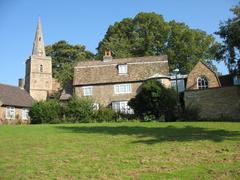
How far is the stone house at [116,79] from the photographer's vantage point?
5022cm

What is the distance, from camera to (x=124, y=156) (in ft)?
49.9

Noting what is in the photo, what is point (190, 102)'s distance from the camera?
137 feet

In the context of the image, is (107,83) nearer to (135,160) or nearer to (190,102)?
(190,102)

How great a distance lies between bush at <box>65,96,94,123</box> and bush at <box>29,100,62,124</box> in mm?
1073

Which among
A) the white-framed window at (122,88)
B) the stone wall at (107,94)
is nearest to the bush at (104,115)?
the stone wall at (107,94)

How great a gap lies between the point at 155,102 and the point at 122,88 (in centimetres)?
1350

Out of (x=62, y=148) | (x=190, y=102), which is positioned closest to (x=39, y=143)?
(x=62, y=148)

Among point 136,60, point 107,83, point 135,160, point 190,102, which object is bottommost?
point 135,160

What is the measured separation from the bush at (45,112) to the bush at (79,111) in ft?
3.52

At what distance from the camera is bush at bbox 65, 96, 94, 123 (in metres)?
38.3

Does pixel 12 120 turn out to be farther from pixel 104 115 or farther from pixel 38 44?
pixel 38 44

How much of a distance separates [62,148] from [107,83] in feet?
109

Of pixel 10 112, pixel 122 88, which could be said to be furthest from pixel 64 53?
pixel 122 88

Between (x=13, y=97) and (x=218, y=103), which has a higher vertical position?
(x=13, y=97)
